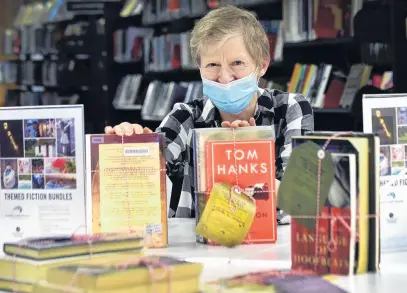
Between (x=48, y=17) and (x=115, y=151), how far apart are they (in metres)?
8.24

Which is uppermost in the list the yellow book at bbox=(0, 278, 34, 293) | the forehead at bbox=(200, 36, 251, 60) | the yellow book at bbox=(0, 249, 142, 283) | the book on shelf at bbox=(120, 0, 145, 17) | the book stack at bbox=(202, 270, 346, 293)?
the book on shelf at bbox=(120, 0, 145, 17)

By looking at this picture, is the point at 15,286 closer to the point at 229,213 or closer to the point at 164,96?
the point at 229,213

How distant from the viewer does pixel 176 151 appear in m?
2.61

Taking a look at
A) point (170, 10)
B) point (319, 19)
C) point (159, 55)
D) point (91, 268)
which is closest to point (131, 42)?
point (159, 55)

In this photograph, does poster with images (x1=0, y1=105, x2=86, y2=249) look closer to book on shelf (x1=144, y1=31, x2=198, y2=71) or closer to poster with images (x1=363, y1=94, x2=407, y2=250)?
poster with images (x1=363, y1=94, x2=407, y2=250)

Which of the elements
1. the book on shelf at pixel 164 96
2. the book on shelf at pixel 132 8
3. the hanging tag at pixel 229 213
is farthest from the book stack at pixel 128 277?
the book on shelf at pixel 132 8

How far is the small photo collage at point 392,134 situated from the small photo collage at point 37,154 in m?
0.78

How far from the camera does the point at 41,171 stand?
214 centimetres

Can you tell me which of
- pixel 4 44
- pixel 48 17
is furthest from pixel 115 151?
pixel 4 44

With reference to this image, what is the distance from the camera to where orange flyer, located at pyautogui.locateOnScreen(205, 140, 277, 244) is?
6.68 ft

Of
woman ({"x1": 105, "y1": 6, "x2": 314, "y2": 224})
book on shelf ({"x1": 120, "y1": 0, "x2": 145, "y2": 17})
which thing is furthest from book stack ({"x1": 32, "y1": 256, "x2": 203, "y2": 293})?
book on shelf ({"x1": 120, "y1": 0, "x2": 145, "y2": 17})

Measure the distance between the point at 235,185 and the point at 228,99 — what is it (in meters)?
0.56

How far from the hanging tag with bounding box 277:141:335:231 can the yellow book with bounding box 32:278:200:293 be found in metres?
0.32

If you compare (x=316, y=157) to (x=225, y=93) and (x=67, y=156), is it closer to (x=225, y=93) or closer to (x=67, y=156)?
(x=67, y=156)
